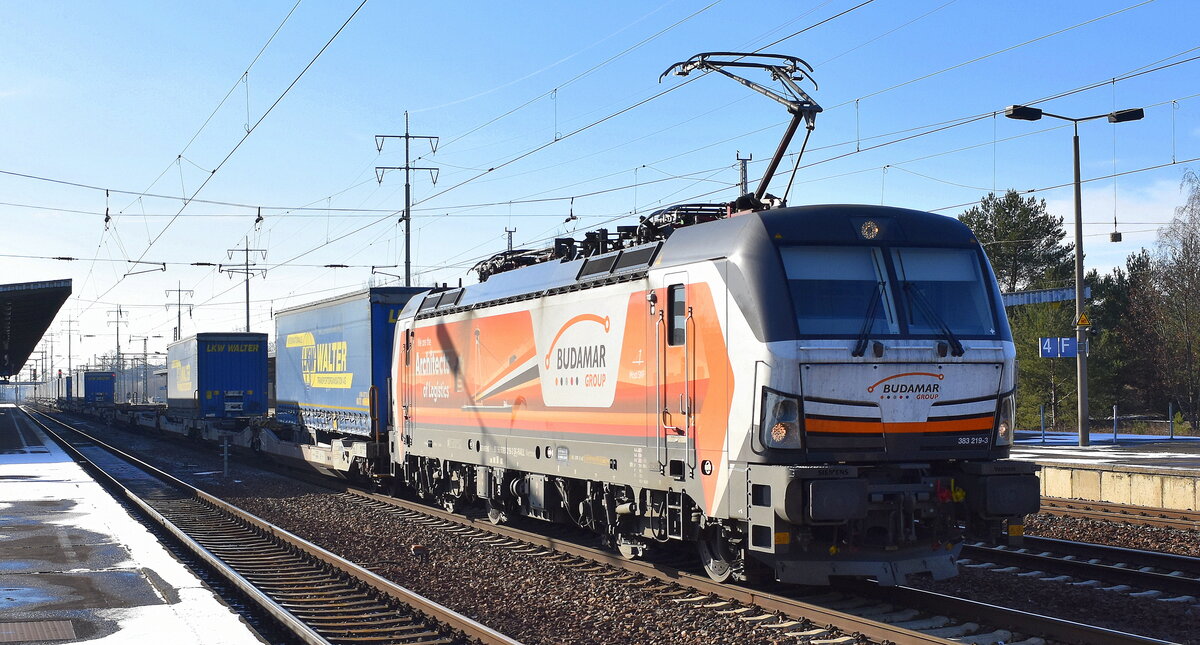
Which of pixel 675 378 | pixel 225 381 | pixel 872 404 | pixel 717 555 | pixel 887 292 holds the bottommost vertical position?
pixel 717 555

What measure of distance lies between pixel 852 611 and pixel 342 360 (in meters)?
15.8

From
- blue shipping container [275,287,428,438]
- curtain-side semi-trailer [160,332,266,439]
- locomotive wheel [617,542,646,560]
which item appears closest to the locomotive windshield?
locomotive wheel [617,542,646,560]

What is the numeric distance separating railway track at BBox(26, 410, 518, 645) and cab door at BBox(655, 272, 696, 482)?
2.49 meters

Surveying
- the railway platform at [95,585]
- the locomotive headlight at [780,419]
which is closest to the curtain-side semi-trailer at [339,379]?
the railway platform at [95,585]

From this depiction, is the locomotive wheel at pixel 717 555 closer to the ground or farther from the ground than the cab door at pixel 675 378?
closer to the ground

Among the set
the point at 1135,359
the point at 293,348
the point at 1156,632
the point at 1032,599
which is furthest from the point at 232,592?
the point at 1135,359

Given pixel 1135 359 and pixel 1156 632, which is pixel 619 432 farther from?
pixel 1135 359

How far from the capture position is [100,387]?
79.1 metres

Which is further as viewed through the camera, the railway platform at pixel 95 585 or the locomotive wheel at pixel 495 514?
the locomotive wheel at pixel 495 514

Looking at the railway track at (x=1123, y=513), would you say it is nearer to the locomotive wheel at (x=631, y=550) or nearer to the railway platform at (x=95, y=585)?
the locomotive wheel at (x=631, y=550)

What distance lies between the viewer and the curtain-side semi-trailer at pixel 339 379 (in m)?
21.0

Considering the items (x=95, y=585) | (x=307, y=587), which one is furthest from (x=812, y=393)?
(x=95, y=585)

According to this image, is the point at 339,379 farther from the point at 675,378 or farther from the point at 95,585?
the point at 675,378

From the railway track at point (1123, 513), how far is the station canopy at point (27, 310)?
1085 inches
